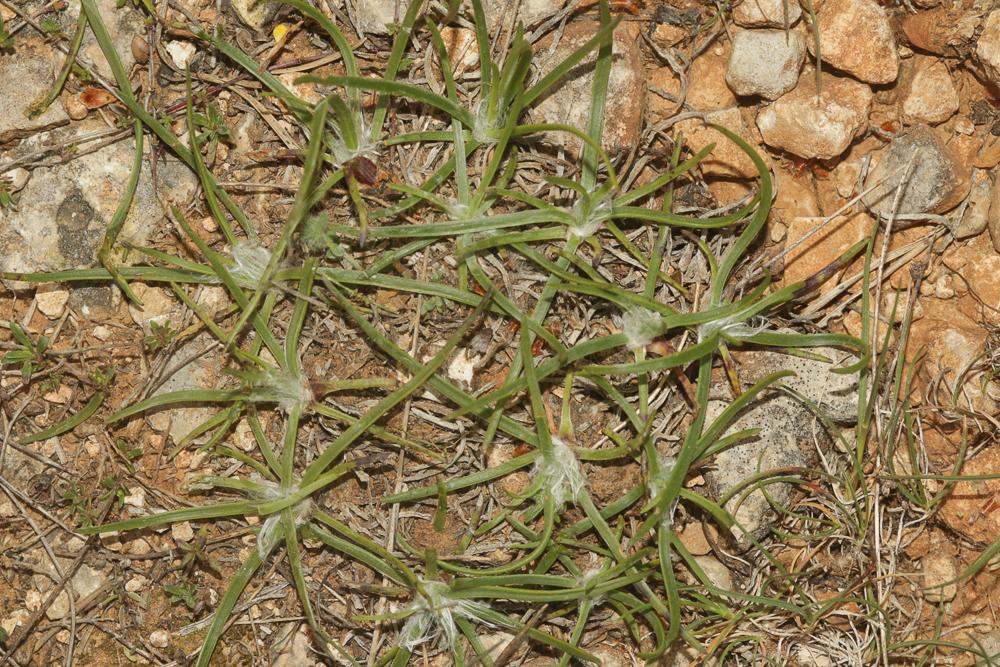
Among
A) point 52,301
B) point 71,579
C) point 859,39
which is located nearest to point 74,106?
point 52,301

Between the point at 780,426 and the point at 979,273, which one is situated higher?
the point at 979,273

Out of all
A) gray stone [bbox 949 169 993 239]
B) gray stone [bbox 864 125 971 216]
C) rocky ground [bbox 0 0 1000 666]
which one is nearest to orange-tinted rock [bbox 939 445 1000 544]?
rocky ground [bbox 0 0 1000 666]

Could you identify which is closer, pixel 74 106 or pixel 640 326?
pixel 640 326

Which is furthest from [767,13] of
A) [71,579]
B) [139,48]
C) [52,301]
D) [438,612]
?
[71,579]

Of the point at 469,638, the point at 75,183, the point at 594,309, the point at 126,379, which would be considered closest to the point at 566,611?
the point at 469,638

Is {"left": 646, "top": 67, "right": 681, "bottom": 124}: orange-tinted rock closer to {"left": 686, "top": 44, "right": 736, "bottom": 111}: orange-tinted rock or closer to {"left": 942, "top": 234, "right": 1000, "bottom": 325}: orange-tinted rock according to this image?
{"left": 686, "top": 44, "right": 736, "bottom": 111}: orange-tinted rock

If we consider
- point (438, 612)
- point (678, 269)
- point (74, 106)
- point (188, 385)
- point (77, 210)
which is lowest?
point (438, 612)

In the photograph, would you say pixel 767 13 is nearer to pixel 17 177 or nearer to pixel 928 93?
pixel 928 93
